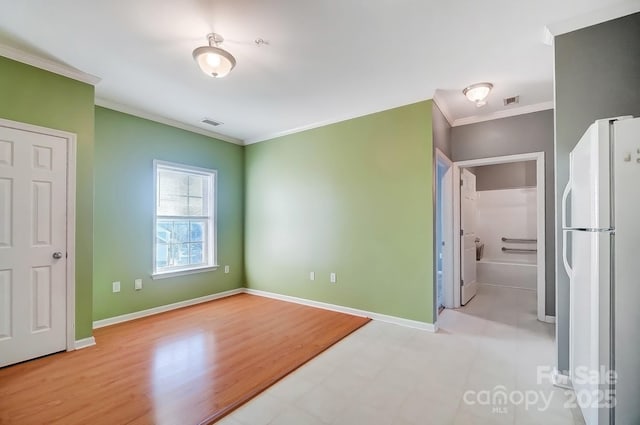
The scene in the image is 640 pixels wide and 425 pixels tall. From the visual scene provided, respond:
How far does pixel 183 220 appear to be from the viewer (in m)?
4.30

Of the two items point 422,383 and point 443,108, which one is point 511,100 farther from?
point 422,383

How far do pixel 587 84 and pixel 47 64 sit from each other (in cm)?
438

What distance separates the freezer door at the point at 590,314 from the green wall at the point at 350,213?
1.50 m

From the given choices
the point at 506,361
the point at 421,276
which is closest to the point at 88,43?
the point at 421,276

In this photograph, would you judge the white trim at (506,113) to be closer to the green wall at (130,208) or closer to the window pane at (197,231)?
the green wall at (130,208)

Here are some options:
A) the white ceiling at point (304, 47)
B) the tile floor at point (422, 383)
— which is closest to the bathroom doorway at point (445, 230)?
the tile floor at point (422, 383)

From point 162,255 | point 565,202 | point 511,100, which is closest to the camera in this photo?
point 565,202

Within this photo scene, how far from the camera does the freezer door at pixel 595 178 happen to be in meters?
1.38

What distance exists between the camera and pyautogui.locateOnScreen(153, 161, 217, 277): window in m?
4.02

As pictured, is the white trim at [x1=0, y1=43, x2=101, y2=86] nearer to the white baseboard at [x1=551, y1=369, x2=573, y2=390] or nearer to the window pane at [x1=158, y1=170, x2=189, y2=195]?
the window pane at [x1=158, y1=170, x2=189, y2=195]

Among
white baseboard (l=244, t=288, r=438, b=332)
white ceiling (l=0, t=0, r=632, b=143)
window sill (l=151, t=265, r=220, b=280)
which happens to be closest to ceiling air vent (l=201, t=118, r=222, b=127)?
white ceiling (l=0, t=0, r=632, b=143)

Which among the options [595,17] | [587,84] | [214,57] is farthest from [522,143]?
[214,57]

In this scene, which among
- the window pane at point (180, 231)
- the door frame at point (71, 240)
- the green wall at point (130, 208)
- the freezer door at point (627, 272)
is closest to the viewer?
the freezer door at point (627, 272)

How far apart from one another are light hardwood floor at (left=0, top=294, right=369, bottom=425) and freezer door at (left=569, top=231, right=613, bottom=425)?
1889mm
